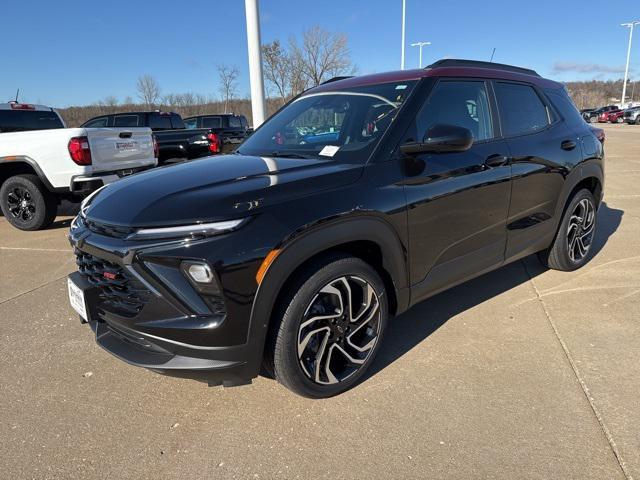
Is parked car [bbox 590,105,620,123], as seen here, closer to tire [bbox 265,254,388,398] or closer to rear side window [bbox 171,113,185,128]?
rear side window [bbox 171,113,185,128]

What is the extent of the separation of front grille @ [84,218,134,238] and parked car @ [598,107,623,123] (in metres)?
55.9

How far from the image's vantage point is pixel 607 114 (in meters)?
48.2

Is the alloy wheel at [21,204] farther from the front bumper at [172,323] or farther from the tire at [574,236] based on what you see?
the tire at [574,236]

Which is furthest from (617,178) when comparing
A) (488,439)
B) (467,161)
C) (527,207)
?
(488,439)

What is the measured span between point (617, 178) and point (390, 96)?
377 inches

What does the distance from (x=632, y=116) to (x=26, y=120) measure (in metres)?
49.1

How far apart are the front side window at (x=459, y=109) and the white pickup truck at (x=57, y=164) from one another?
4.93 metres

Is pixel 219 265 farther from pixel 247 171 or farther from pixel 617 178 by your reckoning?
pixel 617 178

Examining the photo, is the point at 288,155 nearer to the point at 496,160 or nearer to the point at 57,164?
the point at 496,160

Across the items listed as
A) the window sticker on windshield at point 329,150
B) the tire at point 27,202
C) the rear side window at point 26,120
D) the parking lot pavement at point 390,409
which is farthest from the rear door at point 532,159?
the rear side window at point 26,120

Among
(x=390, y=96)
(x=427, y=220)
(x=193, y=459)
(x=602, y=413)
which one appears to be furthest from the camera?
(x=390, y=96)

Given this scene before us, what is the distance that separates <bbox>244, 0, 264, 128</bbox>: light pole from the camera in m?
9.32

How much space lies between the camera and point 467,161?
3.05 metres

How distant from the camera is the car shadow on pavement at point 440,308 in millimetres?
3173
